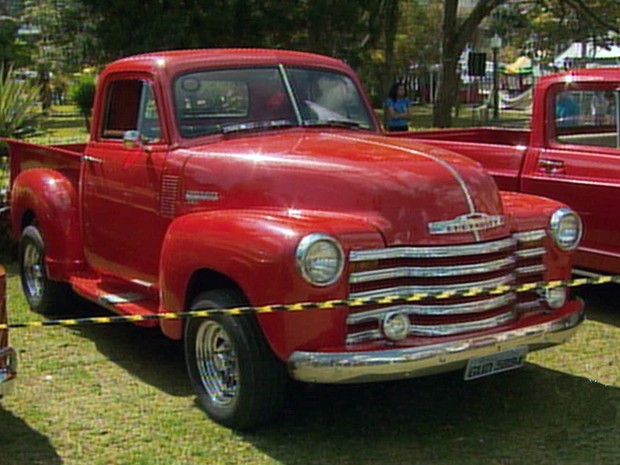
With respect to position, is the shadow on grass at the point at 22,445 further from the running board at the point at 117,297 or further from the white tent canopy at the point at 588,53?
the white tent canopy at the point at 588,53

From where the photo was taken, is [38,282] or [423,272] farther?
[38,282]

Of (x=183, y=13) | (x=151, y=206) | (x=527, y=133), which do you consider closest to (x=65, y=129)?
(x=183, y=13)

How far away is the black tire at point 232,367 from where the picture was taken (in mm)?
4527

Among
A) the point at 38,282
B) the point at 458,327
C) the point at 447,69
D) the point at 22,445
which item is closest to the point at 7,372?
the point at 22,445

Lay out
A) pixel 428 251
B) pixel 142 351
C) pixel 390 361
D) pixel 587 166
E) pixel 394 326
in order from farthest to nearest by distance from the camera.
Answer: pixel 587 166 < pixel 142 351 < pixel 428 251 < pixel 394 326 < pixel 390 361

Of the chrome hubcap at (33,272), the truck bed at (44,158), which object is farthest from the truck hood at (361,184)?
the chrome hubcap at (33,272)

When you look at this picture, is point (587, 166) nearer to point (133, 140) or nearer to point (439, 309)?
point (439, 309)

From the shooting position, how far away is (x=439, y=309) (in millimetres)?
4496

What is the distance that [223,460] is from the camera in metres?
4.49

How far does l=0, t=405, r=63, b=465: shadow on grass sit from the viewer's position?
4527mm

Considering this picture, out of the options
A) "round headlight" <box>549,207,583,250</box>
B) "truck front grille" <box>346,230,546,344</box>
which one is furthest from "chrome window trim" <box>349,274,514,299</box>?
"round headlight" <box>549,207,583,250</box>

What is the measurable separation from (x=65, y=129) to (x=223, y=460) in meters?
24.5

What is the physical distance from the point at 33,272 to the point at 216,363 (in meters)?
3.00

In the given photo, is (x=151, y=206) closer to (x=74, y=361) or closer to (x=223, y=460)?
(x=74, y=361)
